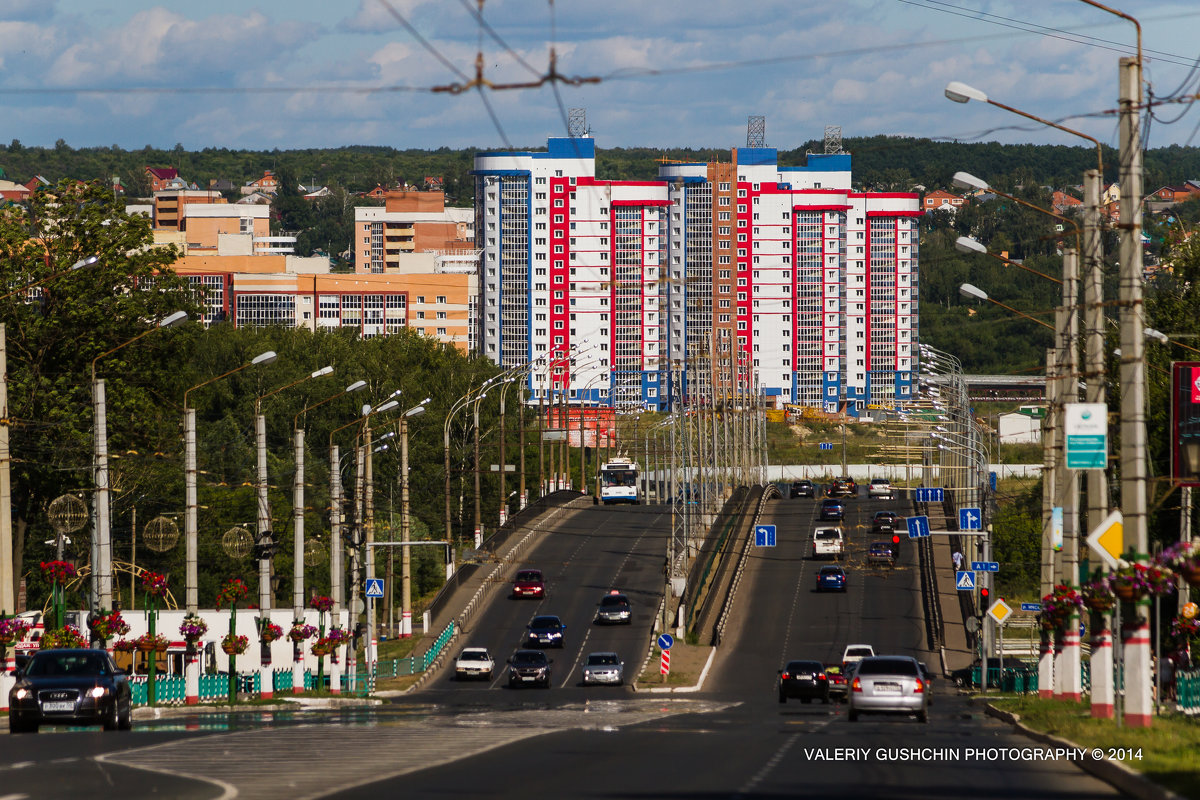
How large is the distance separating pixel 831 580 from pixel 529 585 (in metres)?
14.1

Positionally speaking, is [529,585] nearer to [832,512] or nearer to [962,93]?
[832,512]

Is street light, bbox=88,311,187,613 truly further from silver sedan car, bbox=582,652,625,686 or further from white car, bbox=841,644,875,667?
white car, bbox=841,644,875,667

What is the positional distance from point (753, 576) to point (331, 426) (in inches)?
2003

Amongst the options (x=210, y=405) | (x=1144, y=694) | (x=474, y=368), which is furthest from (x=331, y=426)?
(x=1144, y=694)

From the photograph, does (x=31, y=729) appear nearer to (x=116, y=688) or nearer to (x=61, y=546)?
(x=116, y=688)

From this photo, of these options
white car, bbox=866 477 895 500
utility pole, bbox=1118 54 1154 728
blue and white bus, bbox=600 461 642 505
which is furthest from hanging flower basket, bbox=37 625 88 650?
white car, bbox=866 477 895 500

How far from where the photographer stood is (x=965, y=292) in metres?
36.1

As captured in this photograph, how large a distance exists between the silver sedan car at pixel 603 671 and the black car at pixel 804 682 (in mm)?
8668

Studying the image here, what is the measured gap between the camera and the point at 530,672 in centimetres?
5378

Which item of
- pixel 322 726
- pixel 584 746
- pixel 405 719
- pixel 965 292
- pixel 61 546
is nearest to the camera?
pixel 584 746

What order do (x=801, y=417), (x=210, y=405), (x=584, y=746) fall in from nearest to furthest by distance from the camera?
(x=584, y=746)
(x=210, y=405)
(x=801, y=417)

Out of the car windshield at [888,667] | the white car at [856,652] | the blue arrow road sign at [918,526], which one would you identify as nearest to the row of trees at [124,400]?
the car windshield at [888,667]

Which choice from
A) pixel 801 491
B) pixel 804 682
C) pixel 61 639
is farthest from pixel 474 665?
pixel 801 491

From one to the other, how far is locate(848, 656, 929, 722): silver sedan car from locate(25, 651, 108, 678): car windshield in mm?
14202
